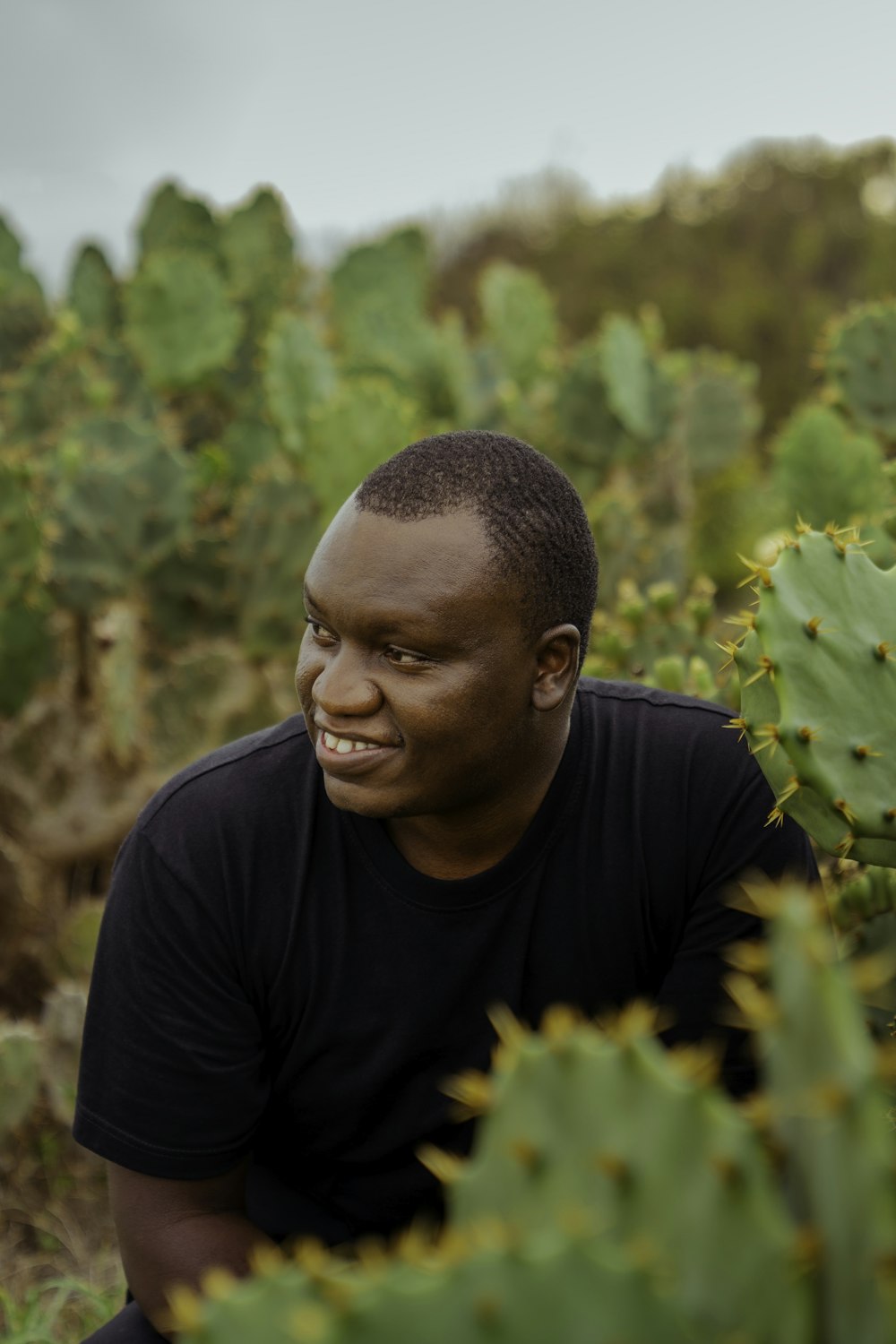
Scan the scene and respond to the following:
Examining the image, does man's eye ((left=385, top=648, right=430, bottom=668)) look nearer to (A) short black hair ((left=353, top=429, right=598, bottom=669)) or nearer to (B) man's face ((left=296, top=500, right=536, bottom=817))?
(B) man's face ((left=296, top=500, right=536, bottom=817))

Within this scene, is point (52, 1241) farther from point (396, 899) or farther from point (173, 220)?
point (173, 220)

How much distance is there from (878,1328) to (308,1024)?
0.95 metres

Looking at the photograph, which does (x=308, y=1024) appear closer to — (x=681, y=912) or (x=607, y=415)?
(x=681, y=912)

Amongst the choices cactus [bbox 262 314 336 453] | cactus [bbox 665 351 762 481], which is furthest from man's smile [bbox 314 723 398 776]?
cactus [bbox 665 351 762 481]

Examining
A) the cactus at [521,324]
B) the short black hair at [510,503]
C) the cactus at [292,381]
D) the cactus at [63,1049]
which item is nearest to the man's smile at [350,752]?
the short black hair at [510,503]

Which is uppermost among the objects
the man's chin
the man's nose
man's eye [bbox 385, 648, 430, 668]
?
man's eye [bbox 385, 648, 430, 668]

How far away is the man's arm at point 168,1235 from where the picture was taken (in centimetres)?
160

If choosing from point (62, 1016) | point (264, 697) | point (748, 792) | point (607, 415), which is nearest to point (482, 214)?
point (607, 415)

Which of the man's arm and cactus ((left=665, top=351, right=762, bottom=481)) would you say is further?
cactus ((left=665, top=351, right=762, bottom=481))

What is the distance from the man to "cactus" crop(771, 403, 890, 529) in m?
2.55

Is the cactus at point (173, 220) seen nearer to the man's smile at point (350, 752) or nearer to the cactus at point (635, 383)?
the cactus at point (635, 383)

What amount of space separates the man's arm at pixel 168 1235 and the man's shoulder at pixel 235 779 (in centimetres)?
41

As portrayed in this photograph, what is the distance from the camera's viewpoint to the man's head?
1.45 m

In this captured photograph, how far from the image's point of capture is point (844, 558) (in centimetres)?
161
